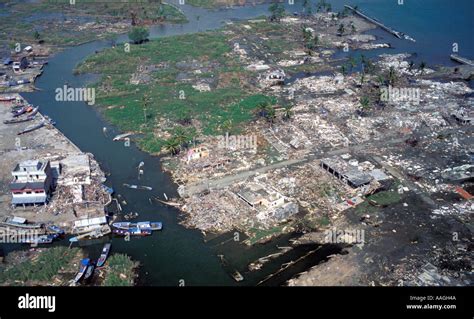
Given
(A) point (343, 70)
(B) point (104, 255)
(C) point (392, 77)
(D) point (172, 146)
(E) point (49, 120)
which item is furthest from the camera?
(A) point (343, 70)

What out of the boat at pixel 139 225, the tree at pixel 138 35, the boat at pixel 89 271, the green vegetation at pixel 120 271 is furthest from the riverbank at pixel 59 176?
the tree at pixel 138 35

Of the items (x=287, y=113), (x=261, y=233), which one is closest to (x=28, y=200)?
(x=261, y=233)

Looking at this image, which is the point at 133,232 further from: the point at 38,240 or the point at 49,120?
the point at 49,120

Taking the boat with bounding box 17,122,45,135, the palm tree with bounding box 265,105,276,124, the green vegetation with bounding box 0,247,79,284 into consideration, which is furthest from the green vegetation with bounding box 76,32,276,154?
the green vegetation with bounding box 0,247,79,284

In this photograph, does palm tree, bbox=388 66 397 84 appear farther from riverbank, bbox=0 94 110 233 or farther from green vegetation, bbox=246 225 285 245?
riverbank, bbox=0 94 110 233

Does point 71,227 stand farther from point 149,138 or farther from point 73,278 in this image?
point 149,138
